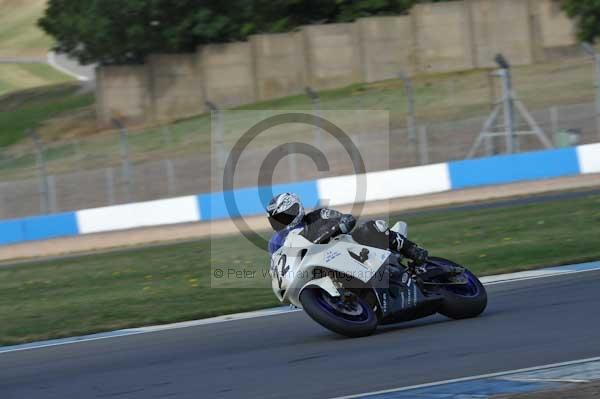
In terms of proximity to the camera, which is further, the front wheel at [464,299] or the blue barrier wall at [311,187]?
the blue barrier wall at [311,187]

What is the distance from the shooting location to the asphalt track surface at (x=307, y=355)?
6.99 meters

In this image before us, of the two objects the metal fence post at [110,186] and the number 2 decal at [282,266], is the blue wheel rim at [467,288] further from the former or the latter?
the metal fence post at [110,186]

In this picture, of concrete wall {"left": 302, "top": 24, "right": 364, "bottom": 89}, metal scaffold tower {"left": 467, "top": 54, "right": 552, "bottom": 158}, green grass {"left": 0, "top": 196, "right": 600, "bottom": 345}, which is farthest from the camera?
concrete wall {"left": 302, "top": 24, "right": 364, "bottom": 89}

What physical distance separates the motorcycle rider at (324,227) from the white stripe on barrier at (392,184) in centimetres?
1385

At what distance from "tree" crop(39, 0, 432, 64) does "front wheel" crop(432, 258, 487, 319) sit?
110ft

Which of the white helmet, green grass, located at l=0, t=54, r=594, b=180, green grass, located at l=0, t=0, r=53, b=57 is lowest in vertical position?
the white helmet

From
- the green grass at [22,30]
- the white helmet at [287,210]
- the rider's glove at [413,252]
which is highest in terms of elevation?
the green grass at [22,30]

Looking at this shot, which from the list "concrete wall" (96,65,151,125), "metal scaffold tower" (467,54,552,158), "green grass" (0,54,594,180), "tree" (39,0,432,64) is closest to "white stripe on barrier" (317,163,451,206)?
"metal scaffold tower" (467,54,552,158)

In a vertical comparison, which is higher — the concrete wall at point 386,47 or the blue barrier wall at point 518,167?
the concrete wall at point 386,47

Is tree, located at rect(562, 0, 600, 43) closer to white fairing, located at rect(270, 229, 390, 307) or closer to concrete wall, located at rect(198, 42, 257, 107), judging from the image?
concrete wall, located at rect(198, 42, 257, 107)

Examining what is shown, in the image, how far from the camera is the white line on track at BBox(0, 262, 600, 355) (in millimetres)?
10448

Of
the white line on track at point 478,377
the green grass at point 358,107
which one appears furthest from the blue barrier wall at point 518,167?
the white line on track at point 478,377

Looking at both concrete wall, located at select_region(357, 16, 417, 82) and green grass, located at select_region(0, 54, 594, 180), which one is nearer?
green grass, located at select_region(0, 54, 594, 180)

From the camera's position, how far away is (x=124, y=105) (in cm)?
4188
